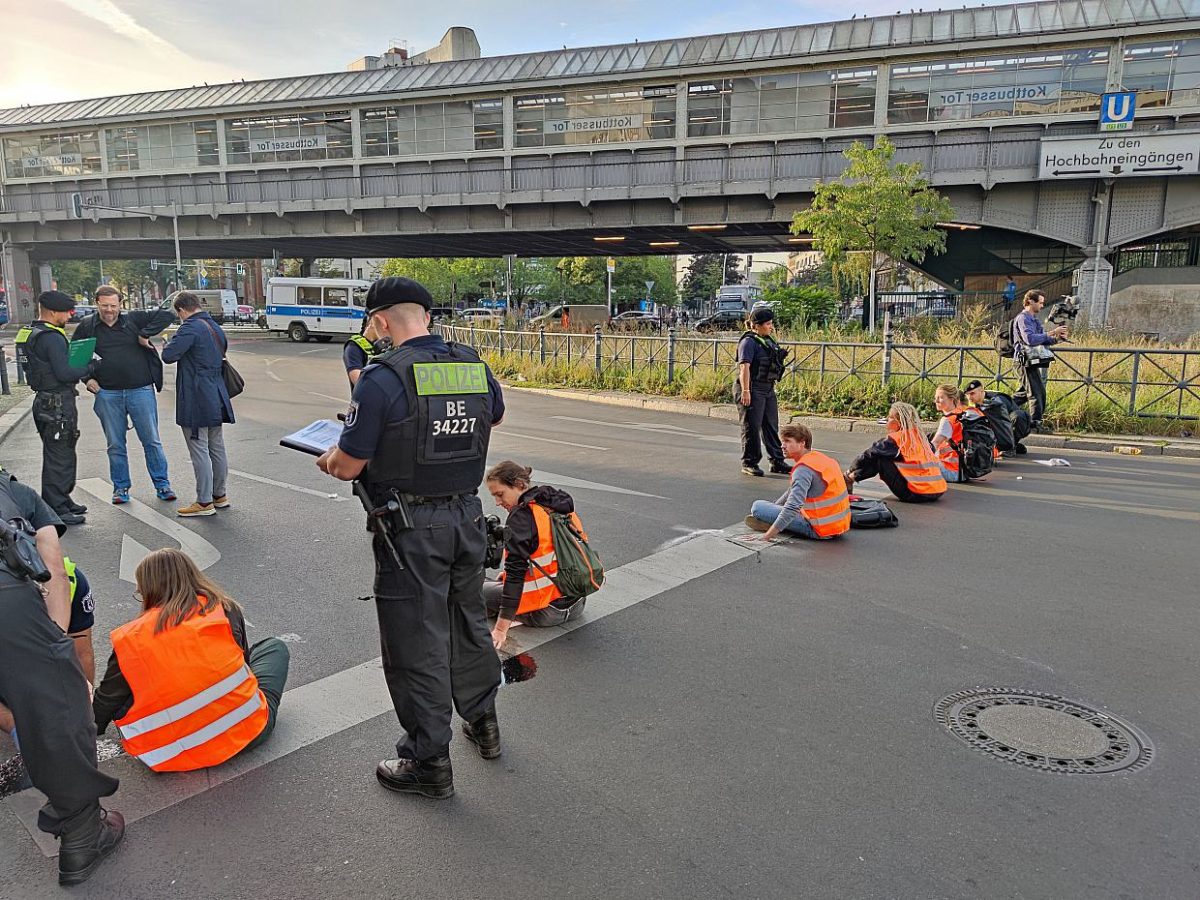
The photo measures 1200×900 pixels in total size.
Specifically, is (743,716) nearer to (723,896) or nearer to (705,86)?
(723,896)

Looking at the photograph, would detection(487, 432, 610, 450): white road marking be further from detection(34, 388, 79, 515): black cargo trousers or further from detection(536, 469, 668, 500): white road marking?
detection(34, 388, 79, 515): black cargo trousers

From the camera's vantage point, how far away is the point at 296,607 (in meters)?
5.23

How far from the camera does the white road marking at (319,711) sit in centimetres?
322

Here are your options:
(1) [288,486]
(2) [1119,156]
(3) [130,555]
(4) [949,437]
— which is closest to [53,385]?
(3) [130,555]

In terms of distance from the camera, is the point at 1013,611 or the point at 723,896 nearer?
the point at 723,896

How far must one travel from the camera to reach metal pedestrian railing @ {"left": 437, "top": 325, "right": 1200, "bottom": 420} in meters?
12.3

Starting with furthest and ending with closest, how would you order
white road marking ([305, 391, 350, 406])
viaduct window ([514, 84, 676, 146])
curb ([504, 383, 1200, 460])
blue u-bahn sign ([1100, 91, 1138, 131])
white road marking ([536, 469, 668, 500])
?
viaduct window ([514, 84, 676, 146]), blue u-bahn sign ([1100, 91, 1138, 131]), white road marking ([305, 391, 350, 406]), curb ([504, 383, 1200, 460]), white road marking ([536, 469, 668, 500])

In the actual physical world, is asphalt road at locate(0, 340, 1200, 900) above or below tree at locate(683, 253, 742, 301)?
below

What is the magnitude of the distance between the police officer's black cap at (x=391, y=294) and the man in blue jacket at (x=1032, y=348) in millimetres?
9672

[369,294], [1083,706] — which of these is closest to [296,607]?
[369,294]

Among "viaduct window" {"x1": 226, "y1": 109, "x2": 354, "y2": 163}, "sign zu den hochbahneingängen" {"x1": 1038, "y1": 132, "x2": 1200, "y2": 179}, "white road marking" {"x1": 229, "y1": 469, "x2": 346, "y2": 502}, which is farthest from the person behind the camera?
"viaduct window" {"x1": 226, "y1": 109, "x2": 354, "y2": 163}

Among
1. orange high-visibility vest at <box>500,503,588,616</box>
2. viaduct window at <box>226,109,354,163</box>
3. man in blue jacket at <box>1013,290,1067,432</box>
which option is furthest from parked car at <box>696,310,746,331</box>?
orange high-visibility vest at <box>500,503,588,616</box>

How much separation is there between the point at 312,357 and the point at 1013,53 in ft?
97.8

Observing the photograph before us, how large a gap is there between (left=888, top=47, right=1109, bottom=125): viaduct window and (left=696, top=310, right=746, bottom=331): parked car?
11.3 m
